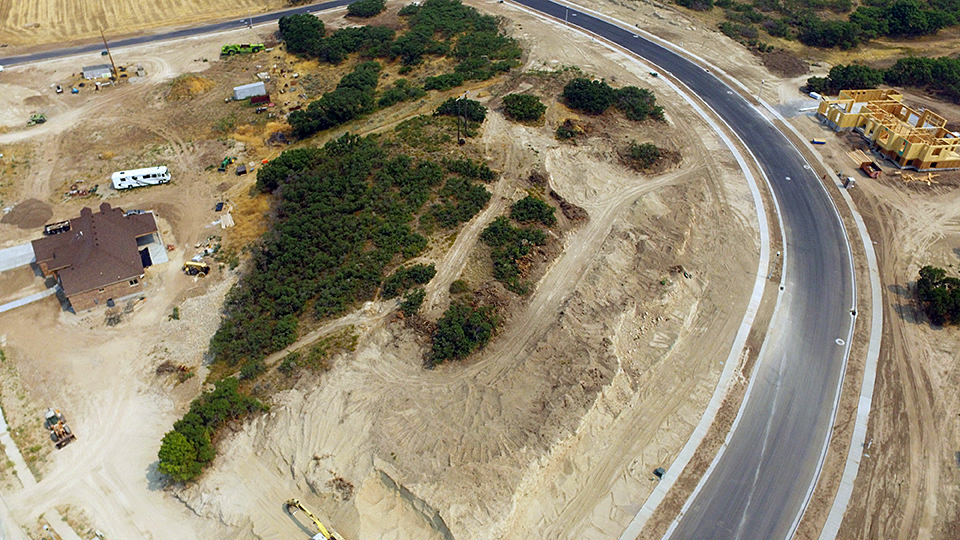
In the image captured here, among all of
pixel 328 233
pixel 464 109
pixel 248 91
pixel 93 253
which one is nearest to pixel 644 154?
pixel 464 109

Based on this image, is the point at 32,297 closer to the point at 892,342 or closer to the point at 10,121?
the point at 10,121

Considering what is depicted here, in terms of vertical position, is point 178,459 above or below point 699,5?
below

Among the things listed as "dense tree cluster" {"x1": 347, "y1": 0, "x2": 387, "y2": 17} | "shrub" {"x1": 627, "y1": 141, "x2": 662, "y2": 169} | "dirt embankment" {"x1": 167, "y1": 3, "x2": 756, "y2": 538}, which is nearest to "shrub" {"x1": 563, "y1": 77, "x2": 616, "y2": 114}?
"shrub" {"x1": 627, "y1": 141, "x2": 662, "y2": 169}

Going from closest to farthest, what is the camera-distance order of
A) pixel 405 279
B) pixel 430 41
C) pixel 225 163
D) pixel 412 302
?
pixel 412 302
pixel 405 279
pixel 225 163
pixel 430 41

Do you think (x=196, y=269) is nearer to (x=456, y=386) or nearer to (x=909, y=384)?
(x=456, y=386)

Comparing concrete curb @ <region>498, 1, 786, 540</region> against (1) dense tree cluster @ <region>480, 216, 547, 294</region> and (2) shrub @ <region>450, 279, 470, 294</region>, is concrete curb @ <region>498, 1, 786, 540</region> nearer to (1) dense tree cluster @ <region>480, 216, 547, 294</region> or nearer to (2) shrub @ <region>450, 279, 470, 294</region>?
(1) dense tree cluster @ <region>480, 216, 547, 294</region>

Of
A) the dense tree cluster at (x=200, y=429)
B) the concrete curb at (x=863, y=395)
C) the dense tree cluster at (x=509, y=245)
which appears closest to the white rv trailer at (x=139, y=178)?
the dense tree cluster at (x=200, y=429)

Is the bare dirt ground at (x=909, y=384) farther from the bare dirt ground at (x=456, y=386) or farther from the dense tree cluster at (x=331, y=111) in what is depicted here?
the dense tree cluster at (x=331, y=111)
